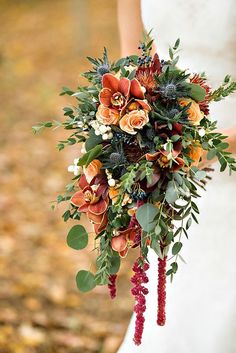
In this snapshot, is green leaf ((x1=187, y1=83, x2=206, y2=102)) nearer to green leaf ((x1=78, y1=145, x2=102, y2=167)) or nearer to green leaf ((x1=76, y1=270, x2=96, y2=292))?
green leaf ((x1=78, y1=145, x2=102, y2=167))

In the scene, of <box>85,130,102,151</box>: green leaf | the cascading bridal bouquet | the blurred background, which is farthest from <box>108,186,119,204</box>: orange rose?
the blurred background

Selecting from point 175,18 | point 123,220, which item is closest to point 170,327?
point 123,220

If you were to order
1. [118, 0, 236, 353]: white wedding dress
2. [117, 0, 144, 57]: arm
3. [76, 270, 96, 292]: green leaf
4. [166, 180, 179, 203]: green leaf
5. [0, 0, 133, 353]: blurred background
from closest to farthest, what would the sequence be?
[166, 180, 179, 203]: green leaf → [76, 270, 96, 292]: green leaf → [118, 0, 236, 353]: white wedding dress → [117, 0, 144, 57]: arm → [0, 0, 133, 353]: blurred background

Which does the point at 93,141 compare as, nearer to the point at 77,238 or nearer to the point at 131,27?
the point at 77,238

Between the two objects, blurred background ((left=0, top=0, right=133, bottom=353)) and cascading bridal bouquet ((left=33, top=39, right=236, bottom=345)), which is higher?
blurred background ((left=0, top=0, right=133, bottom=353))

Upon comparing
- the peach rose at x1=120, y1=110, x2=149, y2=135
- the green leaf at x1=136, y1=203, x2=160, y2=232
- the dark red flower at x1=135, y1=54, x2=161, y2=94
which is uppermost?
the dark red flower at x1=135, y1=54, x2=161, y2=94

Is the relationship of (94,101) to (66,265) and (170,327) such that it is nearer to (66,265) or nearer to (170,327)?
(170,327)

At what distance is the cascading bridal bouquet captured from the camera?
1.77 metres

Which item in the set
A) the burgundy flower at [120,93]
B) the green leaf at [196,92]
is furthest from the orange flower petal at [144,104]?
the green leaf at [196,92]

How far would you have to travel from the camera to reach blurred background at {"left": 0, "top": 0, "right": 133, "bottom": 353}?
3.63 metres

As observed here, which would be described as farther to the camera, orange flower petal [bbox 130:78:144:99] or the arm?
the arm

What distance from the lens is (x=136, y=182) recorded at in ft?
5.87

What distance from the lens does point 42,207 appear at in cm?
491

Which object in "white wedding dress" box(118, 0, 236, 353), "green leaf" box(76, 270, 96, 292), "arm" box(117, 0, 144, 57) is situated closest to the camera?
"green leaf" box(76, 270, 96, 292)
